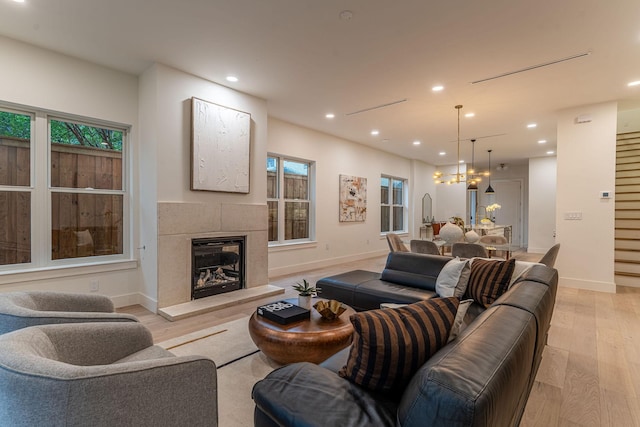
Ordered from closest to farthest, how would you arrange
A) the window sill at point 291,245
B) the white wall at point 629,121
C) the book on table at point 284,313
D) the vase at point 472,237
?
the book on table at point 284,313 → the vase at point 472,237 → the window sill at point 291,245 → the white wall at point 629,121

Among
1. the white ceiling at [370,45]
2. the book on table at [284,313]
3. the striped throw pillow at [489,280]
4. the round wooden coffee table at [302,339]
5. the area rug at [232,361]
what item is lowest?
the area rug at [232,361]

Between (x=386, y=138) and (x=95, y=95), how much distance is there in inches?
215

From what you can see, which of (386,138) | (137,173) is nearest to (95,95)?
(137,173)

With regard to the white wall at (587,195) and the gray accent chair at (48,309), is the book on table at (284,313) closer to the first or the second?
the gray accent chair at (48,309)

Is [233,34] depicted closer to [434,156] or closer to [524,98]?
[524,98]

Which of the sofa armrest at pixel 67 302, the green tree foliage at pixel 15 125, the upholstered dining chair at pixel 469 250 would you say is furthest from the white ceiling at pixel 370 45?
the sofa armrest at pixel 67 302

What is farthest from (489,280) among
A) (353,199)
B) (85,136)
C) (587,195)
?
(353,199)

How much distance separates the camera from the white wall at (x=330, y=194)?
19.4 feet

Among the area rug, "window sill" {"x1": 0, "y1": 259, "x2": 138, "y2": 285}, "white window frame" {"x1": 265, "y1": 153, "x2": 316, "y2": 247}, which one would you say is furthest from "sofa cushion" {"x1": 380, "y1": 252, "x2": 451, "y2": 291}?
"window sill" {"x1": 0, "y1": 259, "x2": 138, "y2": 285}

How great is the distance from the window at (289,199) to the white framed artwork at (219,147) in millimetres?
1398

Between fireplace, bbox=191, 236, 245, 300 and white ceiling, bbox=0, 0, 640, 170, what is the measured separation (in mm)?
2174

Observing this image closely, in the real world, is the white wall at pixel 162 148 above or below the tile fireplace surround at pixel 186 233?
above

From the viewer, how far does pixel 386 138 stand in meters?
7.16

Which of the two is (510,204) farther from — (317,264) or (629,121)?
(317,264)
